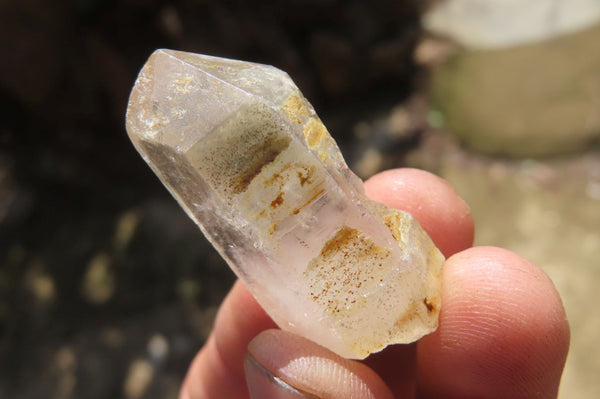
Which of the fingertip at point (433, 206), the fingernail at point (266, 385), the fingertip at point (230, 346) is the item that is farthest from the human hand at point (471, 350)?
the fingertip at point (230, 346)

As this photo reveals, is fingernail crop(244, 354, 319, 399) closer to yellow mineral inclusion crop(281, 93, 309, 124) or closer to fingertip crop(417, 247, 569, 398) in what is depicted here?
fingertip crop(417, 247, 569, 398)

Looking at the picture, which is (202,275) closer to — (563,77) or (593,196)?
(593,196)

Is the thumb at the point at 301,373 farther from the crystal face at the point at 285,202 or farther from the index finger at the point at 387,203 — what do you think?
the index finger at the point at 387,203

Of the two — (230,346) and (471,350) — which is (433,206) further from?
(230,346)

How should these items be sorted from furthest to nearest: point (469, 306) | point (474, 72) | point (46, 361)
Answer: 1. point (474, 72)
2. point (46, 361)
3. point (469, 306)

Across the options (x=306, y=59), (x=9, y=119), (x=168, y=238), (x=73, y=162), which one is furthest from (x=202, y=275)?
(x=9, y=119)
